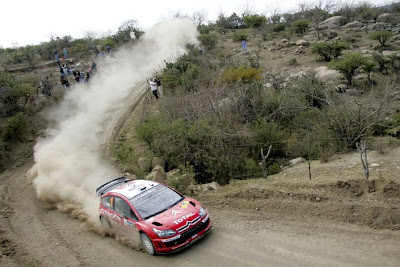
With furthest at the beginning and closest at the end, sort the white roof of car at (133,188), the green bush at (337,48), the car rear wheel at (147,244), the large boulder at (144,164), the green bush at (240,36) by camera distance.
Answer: the green bush at (240,36) < the green bush at (337,48) < the large boulder at (144,164) < the white roof of car at (133,188) < the car rear wheel at (147,244)

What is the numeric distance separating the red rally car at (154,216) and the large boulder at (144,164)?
15.1 ft

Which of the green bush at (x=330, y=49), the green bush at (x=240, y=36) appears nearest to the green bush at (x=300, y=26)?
the green bush at (x=240, y=36)

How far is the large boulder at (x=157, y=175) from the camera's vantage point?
13906 millimetres

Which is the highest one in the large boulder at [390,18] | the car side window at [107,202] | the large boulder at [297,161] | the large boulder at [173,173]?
the large boulder at [390,18]

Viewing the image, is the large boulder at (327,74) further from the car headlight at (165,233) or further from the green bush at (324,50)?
the car headlight at (165,233)

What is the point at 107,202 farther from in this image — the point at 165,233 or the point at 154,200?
the point at 165,233

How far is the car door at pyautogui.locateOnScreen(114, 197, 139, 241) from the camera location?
942 cm

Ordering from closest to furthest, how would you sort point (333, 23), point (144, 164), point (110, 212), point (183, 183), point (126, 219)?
point (126, 219)
point (110, 212)
point (183, 183)
point (144, 164)
point (333, 23)

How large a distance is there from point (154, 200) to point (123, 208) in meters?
0.90

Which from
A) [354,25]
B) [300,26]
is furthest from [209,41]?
[354,25]

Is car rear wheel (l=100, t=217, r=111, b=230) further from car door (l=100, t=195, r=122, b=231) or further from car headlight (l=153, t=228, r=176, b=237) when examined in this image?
car headlight (l=153, t=228, r=176, b=237)

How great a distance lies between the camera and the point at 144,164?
1570 cm

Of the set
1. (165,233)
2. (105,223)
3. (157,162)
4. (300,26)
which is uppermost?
(300,26)

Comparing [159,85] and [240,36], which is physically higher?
[240,36]
